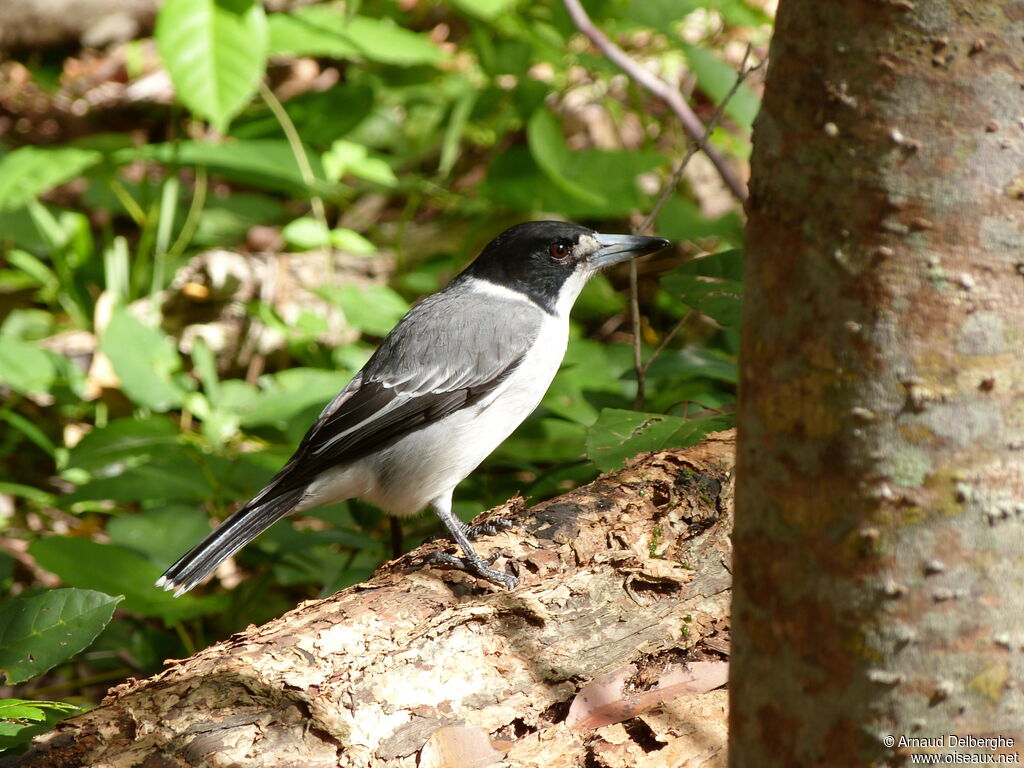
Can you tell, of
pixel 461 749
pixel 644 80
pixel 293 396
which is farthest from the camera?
pixel 644 80

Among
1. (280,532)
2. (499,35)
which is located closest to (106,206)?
(499,35)

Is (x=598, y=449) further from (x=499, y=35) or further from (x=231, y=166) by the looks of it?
(x=499, y=35)

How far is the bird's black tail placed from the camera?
11.1ft

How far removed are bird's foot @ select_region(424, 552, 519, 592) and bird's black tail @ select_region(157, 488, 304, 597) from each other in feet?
2.84

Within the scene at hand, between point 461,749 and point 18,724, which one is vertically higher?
point 18,724

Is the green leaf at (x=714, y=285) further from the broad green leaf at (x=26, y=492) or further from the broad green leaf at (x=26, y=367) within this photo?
the broad green leaf at (x=26, y=367)

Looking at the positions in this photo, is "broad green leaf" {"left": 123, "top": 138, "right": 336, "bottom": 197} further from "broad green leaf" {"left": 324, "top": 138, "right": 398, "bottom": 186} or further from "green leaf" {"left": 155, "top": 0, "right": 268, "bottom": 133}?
"green leaf" {"left": 155, "top": 0, "right": 268, "bottom": 133}

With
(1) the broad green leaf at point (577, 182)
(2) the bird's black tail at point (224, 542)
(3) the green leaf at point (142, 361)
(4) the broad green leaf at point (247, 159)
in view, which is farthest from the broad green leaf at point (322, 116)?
(2) the bird's black tail at point (224, 542)

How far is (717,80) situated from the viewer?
4820 millimetres

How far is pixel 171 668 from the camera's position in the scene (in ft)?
7.90

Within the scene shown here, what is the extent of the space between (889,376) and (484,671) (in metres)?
1.35

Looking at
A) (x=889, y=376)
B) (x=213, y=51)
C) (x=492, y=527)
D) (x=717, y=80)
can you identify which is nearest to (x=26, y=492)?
(x=213, y=51)

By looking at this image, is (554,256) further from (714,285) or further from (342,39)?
(342,39)

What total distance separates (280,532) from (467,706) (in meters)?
1.61
